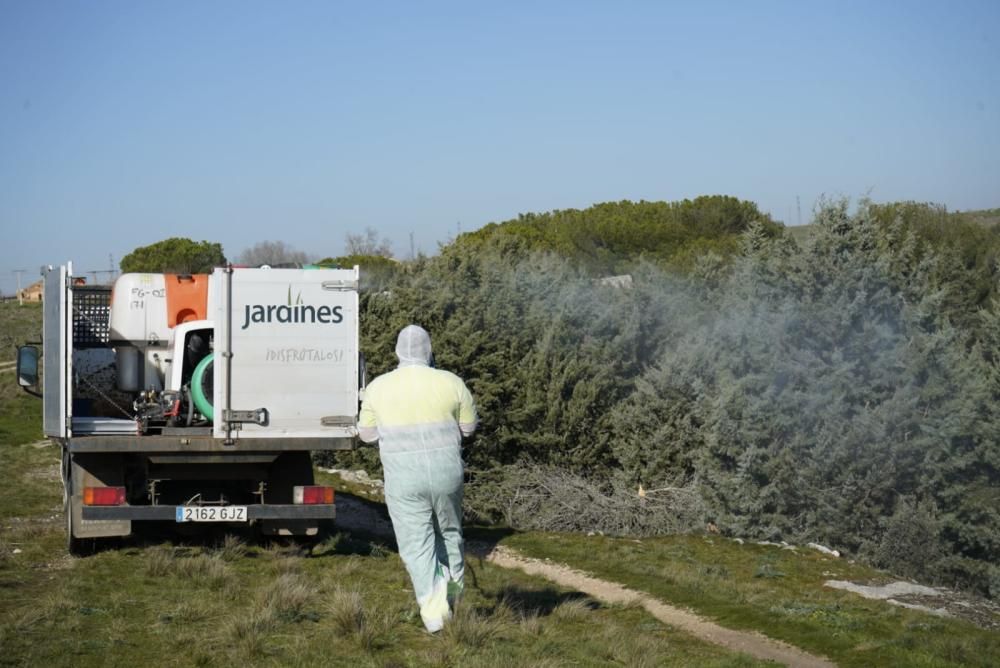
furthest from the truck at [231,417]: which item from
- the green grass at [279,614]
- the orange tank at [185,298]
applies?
the orange tank at [185,298]

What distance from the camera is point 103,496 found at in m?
10.6

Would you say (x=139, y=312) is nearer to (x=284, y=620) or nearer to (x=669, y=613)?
(x=284, y=620)

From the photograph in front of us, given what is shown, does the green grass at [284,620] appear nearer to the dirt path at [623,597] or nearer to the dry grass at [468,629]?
the dry grass at [468,629]

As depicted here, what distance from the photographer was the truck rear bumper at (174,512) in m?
10.4

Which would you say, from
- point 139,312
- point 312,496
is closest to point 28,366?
point 139,312

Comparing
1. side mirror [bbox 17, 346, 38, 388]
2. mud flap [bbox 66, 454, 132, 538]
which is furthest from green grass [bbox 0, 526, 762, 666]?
side mirror [bbox 17, 346, 38, 388]

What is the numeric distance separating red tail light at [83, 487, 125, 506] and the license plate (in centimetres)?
58

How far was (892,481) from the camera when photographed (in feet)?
55.1

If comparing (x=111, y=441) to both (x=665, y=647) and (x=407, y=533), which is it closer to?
(x=407, y=533)

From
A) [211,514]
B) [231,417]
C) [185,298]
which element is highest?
[185,298]

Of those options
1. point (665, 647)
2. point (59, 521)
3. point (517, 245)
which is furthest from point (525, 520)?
point (517, 245)

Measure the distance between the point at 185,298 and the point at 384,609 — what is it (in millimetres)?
5206

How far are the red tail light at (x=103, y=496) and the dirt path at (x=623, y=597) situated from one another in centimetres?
374

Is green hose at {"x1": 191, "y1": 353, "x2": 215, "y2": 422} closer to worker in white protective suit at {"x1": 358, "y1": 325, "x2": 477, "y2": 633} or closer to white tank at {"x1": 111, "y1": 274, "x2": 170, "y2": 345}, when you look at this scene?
white tank at {"x1": 111, "y1": 274, "x2": 170, "y2": 345}
